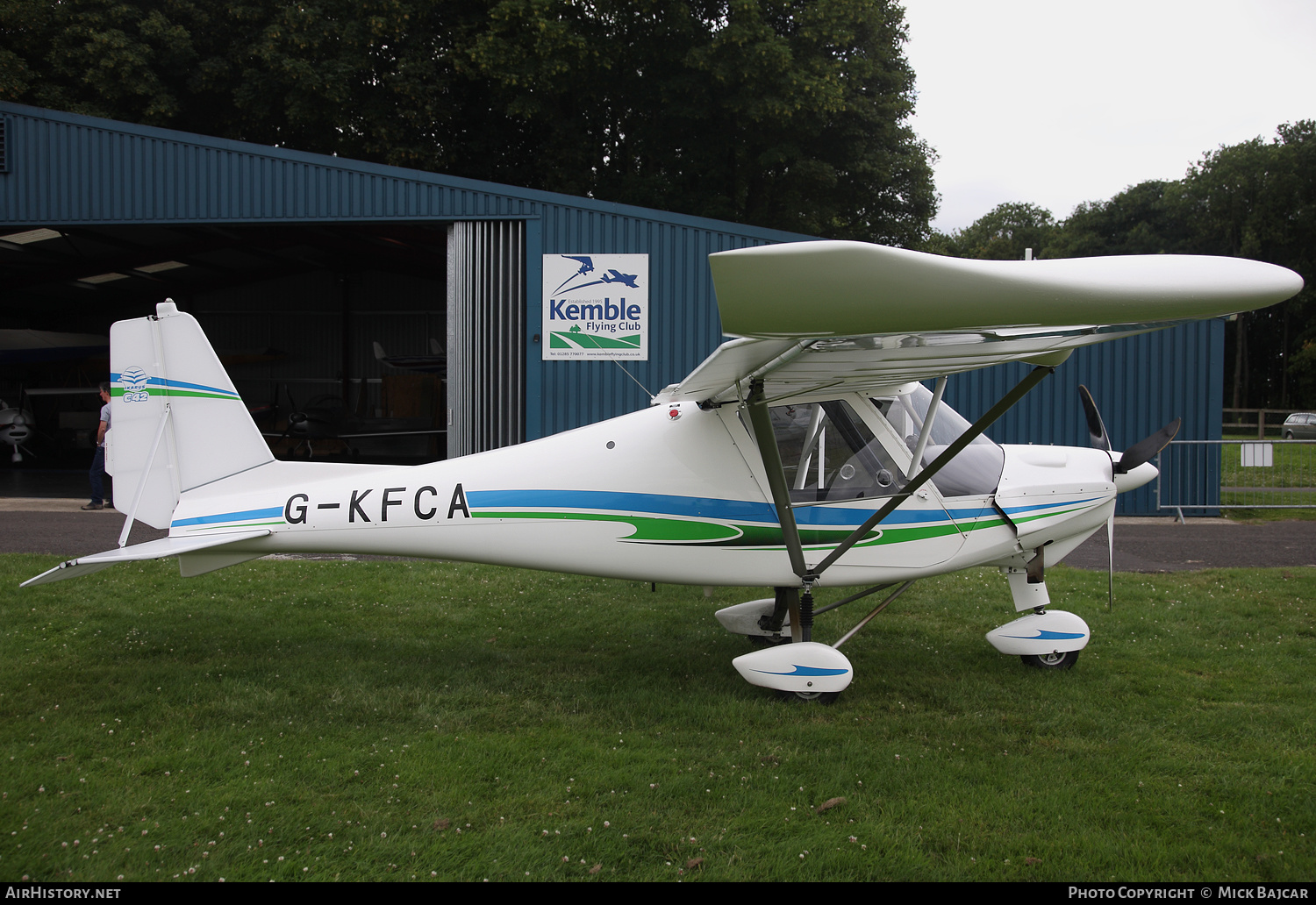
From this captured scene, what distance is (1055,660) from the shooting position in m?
5.41

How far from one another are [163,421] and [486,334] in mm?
7783

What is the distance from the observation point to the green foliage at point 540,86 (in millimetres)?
19000

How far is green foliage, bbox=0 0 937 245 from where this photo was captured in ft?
62.3

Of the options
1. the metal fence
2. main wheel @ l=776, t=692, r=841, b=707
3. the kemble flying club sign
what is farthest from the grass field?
the kemble flying club sign

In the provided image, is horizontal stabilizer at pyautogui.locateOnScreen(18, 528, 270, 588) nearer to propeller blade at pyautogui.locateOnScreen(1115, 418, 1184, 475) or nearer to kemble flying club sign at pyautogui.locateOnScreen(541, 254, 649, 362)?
propeller blade at pyautogui.locateOnScreen(1115, 418, 1184, 475)

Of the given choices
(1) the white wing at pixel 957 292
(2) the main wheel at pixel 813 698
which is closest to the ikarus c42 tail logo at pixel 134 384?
(1) the white wing at pixel 957 292

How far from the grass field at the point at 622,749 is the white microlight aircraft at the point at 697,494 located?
659 millimetres

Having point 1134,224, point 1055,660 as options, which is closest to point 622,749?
point 1055,660

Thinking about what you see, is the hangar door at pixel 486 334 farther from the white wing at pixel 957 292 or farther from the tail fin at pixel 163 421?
the white wing at pixel 957 292

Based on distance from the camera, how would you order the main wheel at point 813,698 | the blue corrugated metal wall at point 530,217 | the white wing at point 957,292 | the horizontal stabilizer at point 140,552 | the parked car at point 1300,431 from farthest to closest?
the parked car at point 1300,431 → the blue corrugated metal wall at point 530,217 → the main wheel at point 813,698 → the horizontal stabilizer at point 140,552 → the white wing at point 957,292

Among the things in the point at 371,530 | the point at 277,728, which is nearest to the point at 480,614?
the point at 371,530

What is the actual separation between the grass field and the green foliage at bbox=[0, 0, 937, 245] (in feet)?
53.6

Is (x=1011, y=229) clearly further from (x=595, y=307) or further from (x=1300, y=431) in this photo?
(x=595, y=307)
